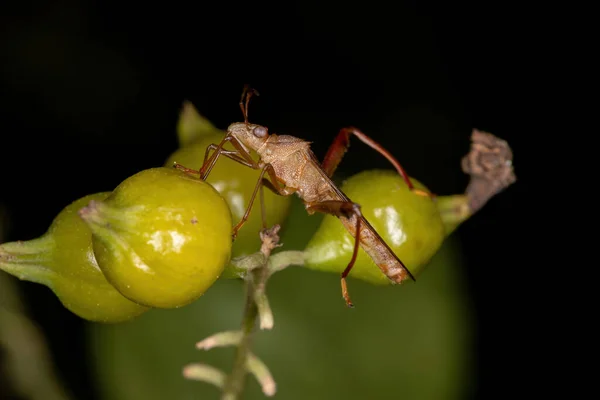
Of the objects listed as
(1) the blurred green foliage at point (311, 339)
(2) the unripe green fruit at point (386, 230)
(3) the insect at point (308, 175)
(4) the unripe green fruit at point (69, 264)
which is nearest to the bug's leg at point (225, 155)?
(3) the insect at point (308, 175)

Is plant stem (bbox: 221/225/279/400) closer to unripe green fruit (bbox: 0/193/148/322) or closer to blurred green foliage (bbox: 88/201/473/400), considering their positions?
unripe green fruit (bbox: 0/193/148/322)

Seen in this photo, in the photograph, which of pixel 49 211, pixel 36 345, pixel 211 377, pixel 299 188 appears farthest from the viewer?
pixel 49 211

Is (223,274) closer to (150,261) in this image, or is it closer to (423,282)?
(150,261)

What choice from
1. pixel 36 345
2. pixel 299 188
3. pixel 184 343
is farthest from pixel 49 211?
pixel 299 188

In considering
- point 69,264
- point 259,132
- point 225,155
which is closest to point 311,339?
point 259,132

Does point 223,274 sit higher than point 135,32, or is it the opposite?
point 135,32

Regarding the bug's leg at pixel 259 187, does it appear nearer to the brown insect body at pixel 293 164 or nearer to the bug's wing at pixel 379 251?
the brown insect body at pixel 293 164
